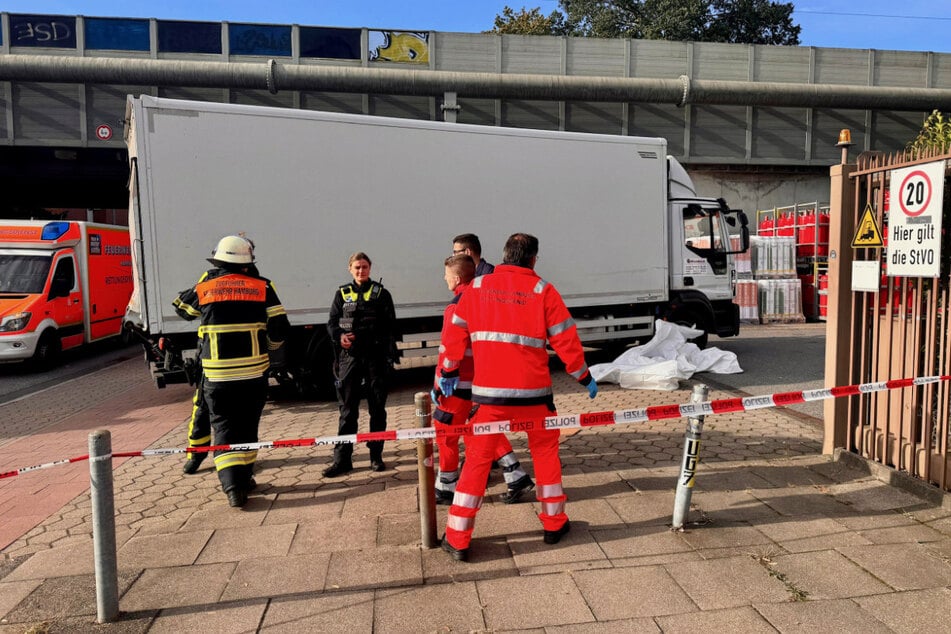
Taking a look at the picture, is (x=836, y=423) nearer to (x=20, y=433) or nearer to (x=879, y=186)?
(x=879, y=186)

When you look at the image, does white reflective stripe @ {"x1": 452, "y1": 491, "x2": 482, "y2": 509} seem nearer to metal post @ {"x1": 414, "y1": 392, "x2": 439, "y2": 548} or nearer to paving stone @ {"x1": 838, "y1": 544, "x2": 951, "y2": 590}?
metal post @ {"x1": 414, "y1": 392, "x2": 439, "y2": 548}

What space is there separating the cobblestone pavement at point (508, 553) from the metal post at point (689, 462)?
0.41ft

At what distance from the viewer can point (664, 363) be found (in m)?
7.93

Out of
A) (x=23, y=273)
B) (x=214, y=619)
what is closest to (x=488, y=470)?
(x=214, y=619)

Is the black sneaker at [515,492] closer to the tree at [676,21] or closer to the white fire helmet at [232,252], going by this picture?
the white fire helmet at [232,252]

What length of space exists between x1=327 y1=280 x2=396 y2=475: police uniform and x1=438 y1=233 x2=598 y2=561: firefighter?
1.53m

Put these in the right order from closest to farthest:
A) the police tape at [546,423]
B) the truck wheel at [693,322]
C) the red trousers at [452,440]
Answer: the police tape at [546,423] → the red trousers at [452,440] → the truck wheel at [693,322]

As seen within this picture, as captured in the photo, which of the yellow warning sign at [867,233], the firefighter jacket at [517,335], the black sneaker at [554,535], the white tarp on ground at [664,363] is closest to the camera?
the firefighter jacket at [517,335]

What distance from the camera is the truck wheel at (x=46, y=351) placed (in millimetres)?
10930

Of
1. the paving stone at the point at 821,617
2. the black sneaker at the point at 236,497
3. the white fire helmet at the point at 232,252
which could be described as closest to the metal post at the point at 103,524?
the black sneaker at the point at 236,497

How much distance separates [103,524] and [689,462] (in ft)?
9.72

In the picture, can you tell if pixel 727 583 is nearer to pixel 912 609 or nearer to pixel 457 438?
pixel 912 609

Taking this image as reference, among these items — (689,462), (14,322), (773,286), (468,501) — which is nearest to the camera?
(468,501)

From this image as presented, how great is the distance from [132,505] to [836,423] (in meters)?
5.20
